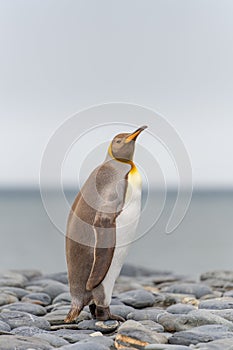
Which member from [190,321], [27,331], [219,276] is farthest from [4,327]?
[219,276]

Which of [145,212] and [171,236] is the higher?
[171,236]

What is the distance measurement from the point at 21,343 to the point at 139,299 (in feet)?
3.79

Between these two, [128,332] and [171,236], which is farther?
[171,236]

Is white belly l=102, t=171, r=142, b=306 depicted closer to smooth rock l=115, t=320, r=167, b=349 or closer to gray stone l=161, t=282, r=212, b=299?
smooth rock l=115, t=320, r=167, b=349

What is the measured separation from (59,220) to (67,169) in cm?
22

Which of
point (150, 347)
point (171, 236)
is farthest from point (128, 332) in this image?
point (171, 236)

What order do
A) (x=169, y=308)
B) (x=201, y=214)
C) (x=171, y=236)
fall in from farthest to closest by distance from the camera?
(x=201, y=214) → (x=171, y=236) → (x=169, y=308)

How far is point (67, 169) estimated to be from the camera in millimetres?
2902

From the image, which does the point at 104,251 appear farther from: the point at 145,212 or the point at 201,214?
the point at 201,214

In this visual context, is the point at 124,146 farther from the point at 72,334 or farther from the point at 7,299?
the point at 7,299

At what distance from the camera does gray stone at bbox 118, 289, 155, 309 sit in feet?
11.6

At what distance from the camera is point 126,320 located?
10.2 feet

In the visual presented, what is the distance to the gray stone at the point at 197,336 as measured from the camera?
8.58 ft

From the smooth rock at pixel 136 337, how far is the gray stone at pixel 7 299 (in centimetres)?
94
